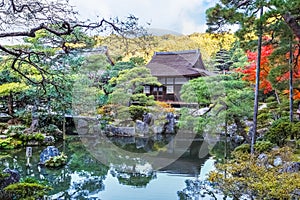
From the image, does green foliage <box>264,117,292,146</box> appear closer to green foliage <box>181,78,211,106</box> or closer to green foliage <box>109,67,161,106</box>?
green foliage <box>181,78,211,106</box>

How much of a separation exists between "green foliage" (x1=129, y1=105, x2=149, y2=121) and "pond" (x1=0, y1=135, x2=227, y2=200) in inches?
76.0

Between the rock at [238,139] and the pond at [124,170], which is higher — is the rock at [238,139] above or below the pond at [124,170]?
A: above

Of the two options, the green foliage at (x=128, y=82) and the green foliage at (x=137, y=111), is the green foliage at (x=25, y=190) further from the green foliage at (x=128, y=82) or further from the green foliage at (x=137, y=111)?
the green foliage at (x=137, y=111)

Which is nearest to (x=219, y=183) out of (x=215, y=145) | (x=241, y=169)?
(x=241, y=169)

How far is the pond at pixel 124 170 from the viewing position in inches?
207

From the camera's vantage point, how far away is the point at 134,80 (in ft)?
39.0

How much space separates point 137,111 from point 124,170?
526cm

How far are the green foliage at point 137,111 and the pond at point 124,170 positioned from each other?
6.34 feet

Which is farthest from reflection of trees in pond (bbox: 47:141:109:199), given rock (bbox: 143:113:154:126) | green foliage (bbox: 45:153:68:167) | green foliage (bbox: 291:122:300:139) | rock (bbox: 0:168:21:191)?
green foliage (bbox: 291:122:300:139)

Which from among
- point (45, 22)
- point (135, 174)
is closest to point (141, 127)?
point (135, 174)

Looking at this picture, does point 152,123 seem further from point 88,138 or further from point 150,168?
point 150,168

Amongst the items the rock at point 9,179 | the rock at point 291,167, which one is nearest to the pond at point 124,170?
the rock at point 9,179

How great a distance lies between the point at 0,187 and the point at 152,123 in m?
8.25

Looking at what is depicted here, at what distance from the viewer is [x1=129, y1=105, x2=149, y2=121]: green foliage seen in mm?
11984
